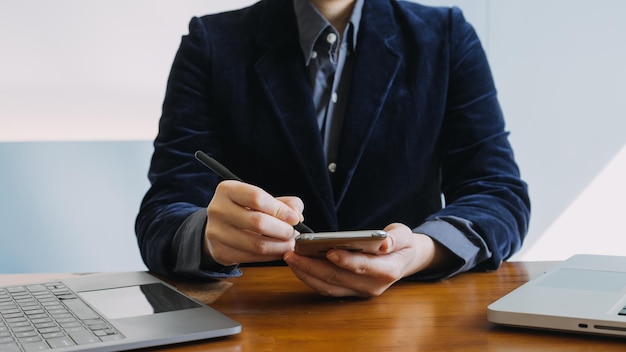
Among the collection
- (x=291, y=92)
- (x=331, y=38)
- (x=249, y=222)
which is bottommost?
(x=249, y=222)

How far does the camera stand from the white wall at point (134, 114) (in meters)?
3.02

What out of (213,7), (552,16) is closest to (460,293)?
(213,7)

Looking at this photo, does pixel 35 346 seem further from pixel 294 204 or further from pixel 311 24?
pixel 311 24

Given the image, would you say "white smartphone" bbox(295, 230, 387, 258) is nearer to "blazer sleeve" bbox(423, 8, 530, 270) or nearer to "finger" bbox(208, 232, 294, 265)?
"finger" bbox(208, 232, 294, 265)

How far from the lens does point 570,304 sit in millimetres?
863

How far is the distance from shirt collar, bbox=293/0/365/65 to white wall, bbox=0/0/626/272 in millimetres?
1625

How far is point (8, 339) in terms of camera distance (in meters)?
0.80

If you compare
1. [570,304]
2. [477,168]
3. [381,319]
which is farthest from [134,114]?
[570,304]

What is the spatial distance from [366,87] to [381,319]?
698mm

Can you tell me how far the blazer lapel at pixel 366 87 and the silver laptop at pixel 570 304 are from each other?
0.56 metres

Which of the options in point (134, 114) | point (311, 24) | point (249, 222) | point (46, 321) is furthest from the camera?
point (134, 114)

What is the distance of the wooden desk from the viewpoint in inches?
31.8

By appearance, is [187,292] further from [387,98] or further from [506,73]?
[506,73]

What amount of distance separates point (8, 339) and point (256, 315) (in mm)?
294
